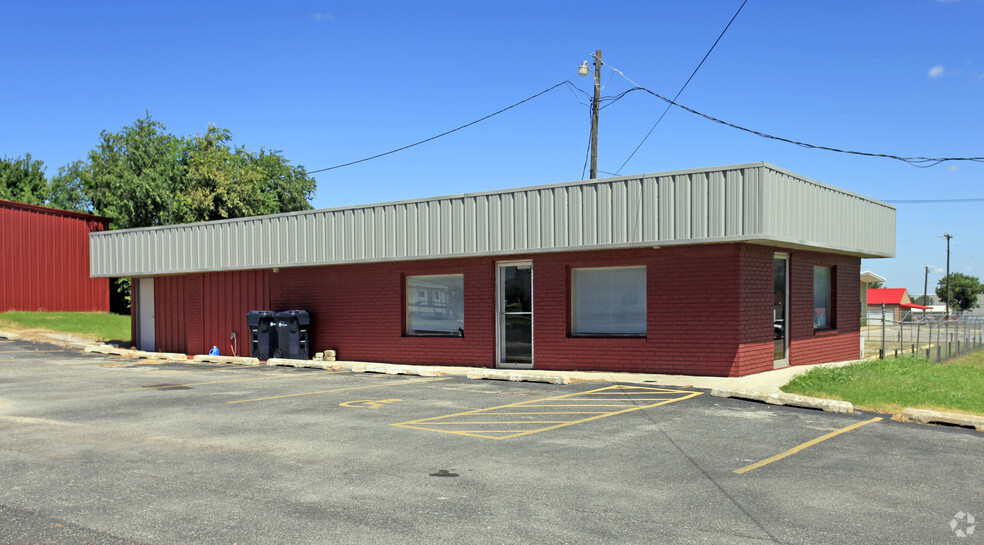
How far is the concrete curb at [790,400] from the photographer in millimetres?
11164

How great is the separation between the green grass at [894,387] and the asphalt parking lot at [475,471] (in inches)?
49.6

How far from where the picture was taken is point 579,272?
1731 cm

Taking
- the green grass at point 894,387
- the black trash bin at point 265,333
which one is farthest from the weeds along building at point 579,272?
the green grass at point 894,387

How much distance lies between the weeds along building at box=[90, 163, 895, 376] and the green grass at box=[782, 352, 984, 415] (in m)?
1.83

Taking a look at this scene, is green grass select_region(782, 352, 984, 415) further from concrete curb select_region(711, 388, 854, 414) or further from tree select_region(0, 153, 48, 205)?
tree select_region(0, 153, 48, 205)

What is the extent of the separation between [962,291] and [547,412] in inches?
5065

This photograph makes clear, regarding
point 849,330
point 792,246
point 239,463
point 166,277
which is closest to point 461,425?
point 239,463

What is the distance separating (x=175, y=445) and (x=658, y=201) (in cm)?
988

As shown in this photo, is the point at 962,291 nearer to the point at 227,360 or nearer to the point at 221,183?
the point at 221,183

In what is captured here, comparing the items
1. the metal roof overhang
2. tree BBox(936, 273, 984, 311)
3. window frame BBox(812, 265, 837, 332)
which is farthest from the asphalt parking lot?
tree BBox(936, 273, 984, 311)

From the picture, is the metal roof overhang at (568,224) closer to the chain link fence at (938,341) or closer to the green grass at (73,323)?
the chain link fence at (938,341)

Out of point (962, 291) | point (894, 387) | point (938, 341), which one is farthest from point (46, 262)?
point (962, 291)

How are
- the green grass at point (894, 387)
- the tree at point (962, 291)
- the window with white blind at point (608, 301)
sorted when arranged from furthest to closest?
1. the tree at point (962, 291)
2. the window with white blind at point (608, 301)
3. the green grass at point (894, 387)

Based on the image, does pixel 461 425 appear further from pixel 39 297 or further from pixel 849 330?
pixel 39 297
